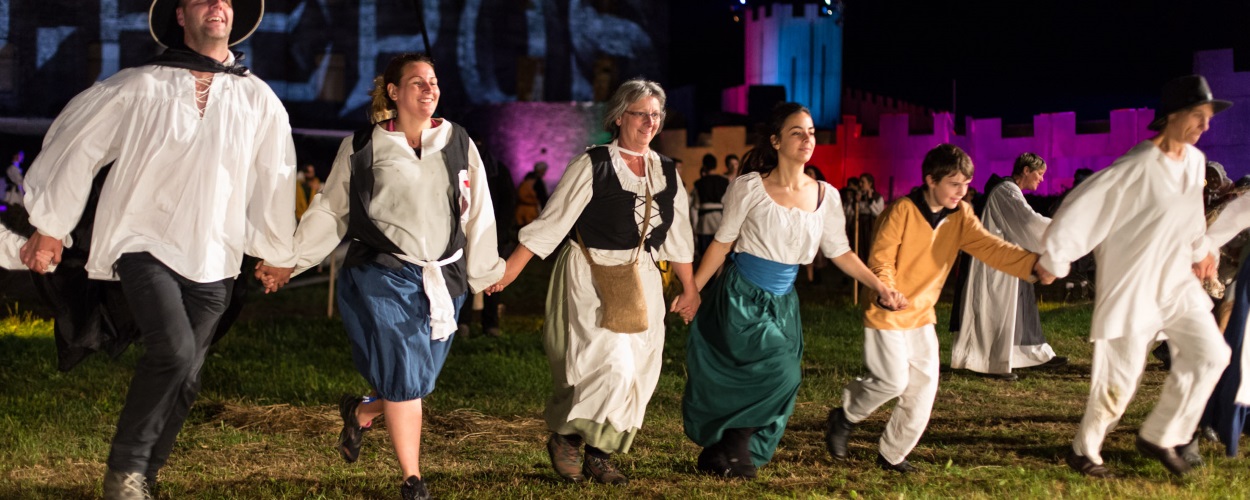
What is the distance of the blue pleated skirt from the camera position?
477 centimetres


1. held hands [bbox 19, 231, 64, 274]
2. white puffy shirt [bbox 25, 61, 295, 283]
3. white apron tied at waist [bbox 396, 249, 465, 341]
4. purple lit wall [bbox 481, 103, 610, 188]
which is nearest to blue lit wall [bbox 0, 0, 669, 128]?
purple lit wall [bbox 481, 103, 610, 188]

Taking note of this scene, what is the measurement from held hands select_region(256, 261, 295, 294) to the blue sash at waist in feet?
6.19

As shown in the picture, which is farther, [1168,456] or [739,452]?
[739,452]

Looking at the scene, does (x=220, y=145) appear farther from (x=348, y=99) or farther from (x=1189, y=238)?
(x=348, y=99)

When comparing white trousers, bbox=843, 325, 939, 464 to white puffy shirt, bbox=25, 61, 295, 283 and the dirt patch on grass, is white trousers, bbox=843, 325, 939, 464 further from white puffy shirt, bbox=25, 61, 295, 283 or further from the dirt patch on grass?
white puffy shirt, bbox=25, 61, 295, 283

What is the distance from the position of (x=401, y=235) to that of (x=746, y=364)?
1655mm

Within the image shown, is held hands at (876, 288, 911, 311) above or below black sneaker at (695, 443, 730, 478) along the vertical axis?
above

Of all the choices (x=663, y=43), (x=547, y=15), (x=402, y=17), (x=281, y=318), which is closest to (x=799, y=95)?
(x=663, y=43)

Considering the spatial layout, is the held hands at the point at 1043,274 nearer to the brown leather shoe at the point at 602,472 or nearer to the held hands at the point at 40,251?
the brown leather shoe at the point at 602,472

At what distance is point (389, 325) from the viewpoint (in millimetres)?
4758

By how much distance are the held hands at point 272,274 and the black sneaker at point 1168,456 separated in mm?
3538

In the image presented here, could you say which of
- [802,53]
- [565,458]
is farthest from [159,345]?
[802,53]

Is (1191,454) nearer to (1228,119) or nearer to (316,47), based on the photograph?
(1228,119)

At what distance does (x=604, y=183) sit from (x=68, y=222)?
6.75 feet
